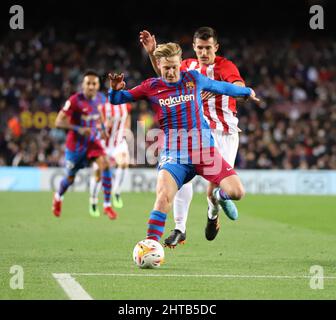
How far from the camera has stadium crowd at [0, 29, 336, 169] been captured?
25.0 metres

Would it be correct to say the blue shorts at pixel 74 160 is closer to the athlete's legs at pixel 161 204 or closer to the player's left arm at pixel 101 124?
the player's left arm at pixel 101 124

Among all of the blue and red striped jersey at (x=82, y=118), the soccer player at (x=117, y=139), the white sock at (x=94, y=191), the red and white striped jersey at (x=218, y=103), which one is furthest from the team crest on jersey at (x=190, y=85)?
the soccer player at (x=117, y=139)

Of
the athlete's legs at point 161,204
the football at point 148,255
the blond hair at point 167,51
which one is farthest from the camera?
the blond hair at point 167,51

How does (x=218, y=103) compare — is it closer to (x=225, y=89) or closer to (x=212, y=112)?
(x=212, y=112)

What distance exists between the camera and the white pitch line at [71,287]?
5938 mm

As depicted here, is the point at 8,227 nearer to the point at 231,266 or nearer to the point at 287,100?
the point at 231,266

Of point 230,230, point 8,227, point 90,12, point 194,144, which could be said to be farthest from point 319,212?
point 90,12

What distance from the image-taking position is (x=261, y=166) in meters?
25.1

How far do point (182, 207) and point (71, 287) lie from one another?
3121 millimetres

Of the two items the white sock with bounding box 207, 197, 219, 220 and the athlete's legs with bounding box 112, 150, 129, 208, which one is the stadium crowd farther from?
the white sock with bounding box 207, 197, 219, 220

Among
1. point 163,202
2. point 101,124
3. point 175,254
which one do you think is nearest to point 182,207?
point 175,254

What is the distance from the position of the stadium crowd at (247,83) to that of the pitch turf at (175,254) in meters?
8.68

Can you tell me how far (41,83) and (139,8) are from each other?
6.34m

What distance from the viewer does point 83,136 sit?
14297 mm
